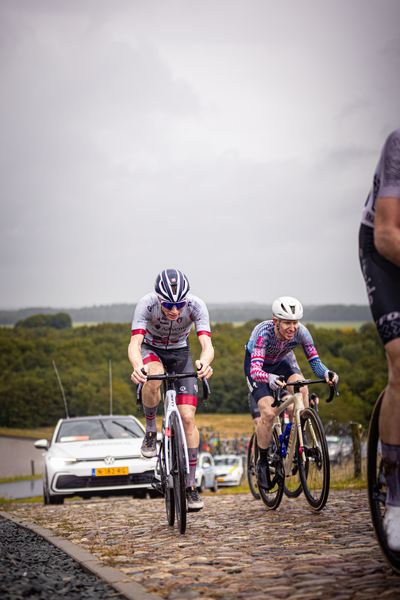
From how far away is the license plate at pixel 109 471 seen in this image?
10414 mm

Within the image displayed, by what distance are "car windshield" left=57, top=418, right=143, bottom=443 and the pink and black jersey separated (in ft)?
16.1

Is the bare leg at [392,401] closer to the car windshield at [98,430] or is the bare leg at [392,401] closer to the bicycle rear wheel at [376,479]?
the bicycle rear wheel at [376,479]

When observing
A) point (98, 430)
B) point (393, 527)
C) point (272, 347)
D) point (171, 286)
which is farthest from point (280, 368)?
point (98, 430)

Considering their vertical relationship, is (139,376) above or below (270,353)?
below

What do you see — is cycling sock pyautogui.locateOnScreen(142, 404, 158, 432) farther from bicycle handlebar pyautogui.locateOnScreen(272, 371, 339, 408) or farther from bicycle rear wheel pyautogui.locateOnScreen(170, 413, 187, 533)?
bicycle handlebar pyautogui.locateOnScreen(272, 371, 339, 408)

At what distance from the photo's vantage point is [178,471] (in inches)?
221

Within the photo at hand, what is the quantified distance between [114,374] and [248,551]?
251 ft

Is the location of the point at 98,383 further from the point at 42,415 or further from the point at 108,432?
the point at 108,432

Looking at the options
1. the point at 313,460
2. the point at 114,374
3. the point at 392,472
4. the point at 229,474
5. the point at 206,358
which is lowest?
the point at 229,474

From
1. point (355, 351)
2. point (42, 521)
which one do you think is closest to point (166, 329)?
point (42, 521)

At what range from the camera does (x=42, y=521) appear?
287 inches

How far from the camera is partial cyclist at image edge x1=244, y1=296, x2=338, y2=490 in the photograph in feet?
22.9

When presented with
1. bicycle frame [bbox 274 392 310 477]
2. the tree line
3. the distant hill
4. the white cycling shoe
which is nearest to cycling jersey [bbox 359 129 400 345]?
the white cycling shoe

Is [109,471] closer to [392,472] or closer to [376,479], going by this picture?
[376,479]
